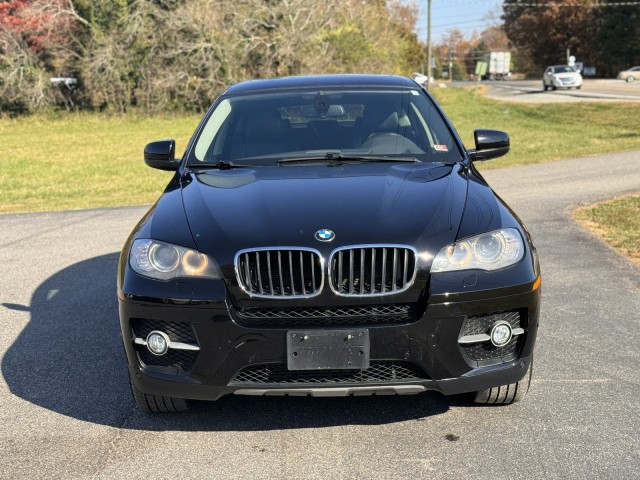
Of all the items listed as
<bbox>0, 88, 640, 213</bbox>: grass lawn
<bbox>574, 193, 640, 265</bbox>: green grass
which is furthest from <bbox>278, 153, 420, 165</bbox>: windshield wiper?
<bbox>0, 88, 640, 213</bbox>: grass lawn

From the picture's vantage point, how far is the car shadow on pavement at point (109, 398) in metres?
3.89

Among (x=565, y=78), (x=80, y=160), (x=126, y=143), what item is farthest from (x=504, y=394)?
(x=565, y=78)

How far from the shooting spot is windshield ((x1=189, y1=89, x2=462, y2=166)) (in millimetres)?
4793

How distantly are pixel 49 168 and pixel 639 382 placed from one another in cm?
1745

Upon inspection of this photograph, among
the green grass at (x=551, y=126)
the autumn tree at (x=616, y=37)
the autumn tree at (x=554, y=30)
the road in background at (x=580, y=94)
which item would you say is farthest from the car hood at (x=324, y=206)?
the autumn tree at (x=554, y=30)

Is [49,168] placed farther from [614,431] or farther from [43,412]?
[614,431]

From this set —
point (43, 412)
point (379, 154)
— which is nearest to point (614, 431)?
point (379, 154)

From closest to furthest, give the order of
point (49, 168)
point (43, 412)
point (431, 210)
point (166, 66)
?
A: point (431, 210)
point (43, 412)
point (49, 168)
point (166, 66)

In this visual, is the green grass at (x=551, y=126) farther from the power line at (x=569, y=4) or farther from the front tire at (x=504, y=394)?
the power line at (x=569, y=4)

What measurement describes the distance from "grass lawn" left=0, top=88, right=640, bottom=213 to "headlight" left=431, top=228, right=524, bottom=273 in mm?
9052

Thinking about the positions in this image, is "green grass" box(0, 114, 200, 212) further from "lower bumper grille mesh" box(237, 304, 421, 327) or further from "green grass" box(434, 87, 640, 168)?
"lower bumper grille mesh" box(237, 304, 421, 327)

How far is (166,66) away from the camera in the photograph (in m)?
36.4

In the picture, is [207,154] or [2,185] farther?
[2,185]

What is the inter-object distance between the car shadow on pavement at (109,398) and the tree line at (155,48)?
102 ft
